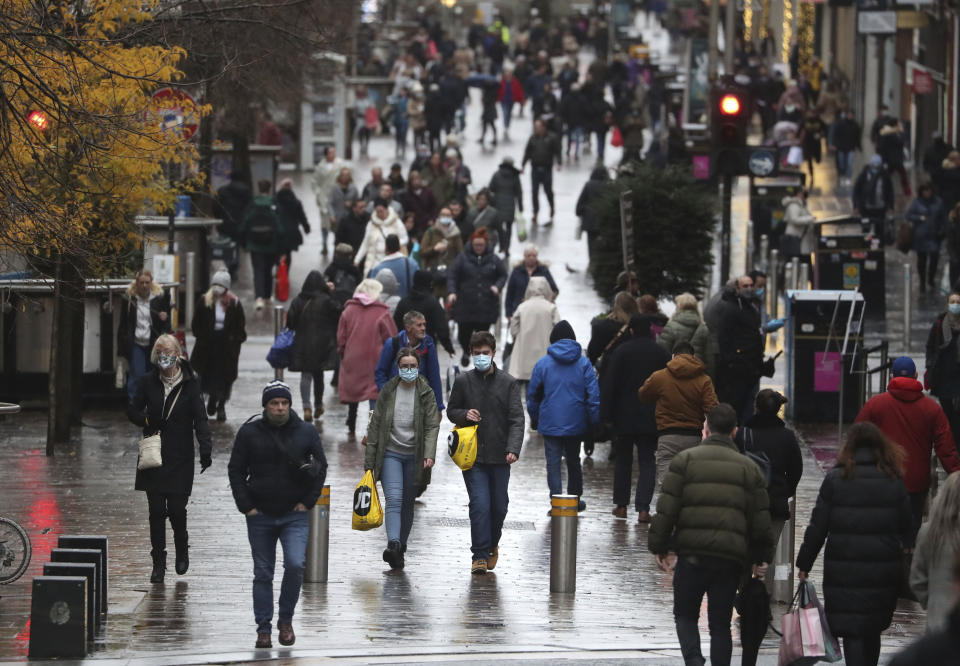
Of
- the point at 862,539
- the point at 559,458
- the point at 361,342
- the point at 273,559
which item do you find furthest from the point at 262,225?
the point at 862,539

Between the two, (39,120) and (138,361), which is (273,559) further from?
(138,361)

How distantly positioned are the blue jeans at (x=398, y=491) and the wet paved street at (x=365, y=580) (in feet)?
0.94

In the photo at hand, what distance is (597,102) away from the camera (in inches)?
1710

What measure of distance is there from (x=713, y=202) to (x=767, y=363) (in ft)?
18.3

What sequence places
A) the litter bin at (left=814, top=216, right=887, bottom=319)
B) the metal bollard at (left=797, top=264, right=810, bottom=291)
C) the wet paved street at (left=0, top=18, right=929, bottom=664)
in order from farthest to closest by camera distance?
1. the litter bin at (left=814, top=216, right=887, bottom=319)
2. the metal bollard at (left=797, top=264, right=810, bottom=291)
3. the wet paved street at (left=0, top=18, right=929, bottom=664)

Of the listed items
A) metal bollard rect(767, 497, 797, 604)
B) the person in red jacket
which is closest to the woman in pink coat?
metal bollard rect(767, 497, 797, 604)

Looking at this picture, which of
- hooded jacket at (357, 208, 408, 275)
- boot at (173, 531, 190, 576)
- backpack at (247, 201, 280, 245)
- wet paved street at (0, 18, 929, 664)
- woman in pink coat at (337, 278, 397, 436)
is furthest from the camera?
backpack at (247, 201, 280, 245)

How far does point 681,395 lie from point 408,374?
2.08 metres

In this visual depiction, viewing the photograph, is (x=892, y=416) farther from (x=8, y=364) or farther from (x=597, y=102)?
(x=597, y=102)

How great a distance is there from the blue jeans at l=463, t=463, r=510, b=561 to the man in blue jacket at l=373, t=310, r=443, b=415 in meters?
1.48

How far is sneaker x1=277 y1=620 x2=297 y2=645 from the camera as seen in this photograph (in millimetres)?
11344

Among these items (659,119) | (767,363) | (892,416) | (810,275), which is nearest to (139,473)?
(892,416)

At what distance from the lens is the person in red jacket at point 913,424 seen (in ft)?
41.7

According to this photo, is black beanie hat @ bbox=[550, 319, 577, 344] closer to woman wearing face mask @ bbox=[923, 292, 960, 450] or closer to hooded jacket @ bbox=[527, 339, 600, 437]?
hooded jacket @ bbox=[527, 339, 600, 437]
